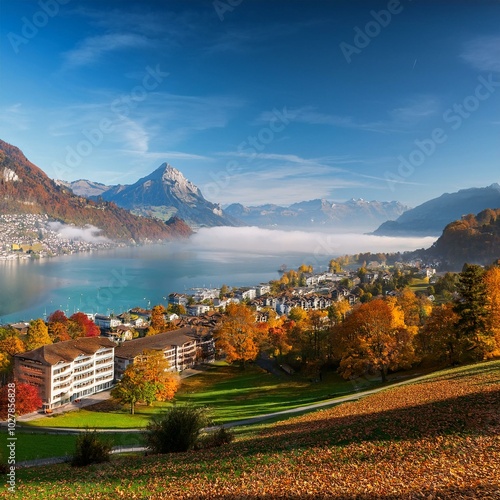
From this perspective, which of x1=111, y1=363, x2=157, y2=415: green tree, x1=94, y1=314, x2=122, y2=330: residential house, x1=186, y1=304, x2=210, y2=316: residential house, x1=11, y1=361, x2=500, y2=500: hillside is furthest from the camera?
x1=186, y1=304, x2=210, y2=316: residential house

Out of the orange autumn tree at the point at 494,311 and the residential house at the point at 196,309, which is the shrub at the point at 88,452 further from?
the residential house at the point at 196,309

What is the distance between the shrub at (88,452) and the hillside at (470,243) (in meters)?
125

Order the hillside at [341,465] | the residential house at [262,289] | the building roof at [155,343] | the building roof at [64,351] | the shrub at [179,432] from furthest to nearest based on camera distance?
1. the residential house at [262,289]
2. the building roof at [155,343]
3. the building roof at [64,351]
4. the shrub at [179,432]
5. the hillside at [341,465]

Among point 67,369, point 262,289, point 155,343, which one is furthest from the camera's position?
point 262,289

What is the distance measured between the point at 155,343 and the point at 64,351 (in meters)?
11.7

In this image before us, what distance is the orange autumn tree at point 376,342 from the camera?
29.4m

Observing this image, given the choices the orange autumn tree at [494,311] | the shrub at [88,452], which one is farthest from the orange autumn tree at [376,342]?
the shrub at [88,452]

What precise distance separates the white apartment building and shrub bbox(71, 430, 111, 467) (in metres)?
25.7

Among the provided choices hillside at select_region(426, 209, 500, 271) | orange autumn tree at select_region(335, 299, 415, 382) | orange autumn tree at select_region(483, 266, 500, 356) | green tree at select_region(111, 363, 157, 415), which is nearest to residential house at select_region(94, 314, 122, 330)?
green tree at select_region(111, 363, 157, 415)

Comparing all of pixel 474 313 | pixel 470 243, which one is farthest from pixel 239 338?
pixel 470 243

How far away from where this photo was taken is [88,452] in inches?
551

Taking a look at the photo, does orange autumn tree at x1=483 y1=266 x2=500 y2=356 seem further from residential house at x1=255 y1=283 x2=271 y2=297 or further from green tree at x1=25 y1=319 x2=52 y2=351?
residential house at x1=255 y1=283 x2=271 y2=297

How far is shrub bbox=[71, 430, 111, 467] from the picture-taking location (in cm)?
1389

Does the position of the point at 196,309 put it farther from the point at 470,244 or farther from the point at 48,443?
the point at 470,244
